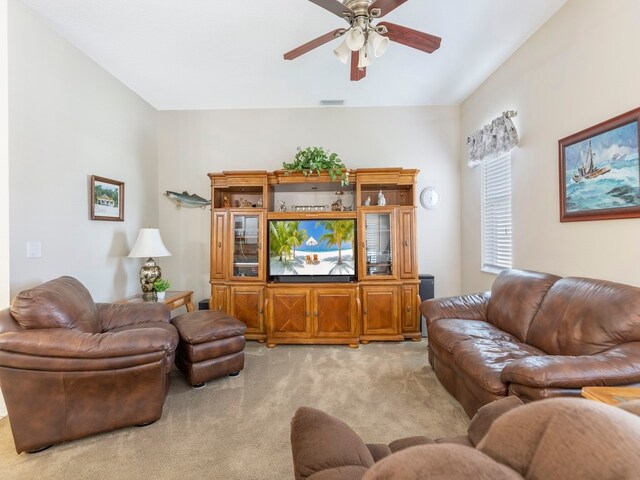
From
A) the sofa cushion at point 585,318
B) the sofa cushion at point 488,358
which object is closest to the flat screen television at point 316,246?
the sofa cushion at point 488,358

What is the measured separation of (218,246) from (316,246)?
3.86 feet

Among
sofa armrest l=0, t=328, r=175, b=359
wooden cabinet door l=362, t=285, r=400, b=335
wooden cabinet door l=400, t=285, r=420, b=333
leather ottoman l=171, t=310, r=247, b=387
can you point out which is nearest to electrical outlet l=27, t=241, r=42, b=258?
sofa armrest l=0, t=328, r=175, b=359

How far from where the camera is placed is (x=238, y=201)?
13.6ft

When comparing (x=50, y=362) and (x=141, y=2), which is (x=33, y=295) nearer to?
(x=50, y=362)

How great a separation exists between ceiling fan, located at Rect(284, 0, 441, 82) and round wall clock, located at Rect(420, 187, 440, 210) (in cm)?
222

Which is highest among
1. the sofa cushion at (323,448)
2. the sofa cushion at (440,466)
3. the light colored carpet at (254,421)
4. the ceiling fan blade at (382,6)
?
the ceiling fan blade at (382,6)

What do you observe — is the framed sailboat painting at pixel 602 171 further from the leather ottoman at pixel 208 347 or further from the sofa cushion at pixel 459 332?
the leather ottoman at pixel 208 347

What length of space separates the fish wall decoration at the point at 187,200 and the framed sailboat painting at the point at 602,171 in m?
3.84

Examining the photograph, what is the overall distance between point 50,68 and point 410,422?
154 inches

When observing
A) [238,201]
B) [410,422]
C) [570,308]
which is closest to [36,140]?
[238,201]

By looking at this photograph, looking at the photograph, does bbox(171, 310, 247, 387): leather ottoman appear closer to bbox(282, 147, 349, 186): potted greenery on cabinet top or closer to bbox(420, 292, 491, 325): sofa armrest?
bbox(420, 292, 491, 325): sofa armrest

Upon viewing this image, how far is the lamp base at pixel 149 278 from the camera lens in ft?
11.1

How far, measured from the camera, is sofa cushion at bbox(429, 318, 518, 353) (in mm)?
2334

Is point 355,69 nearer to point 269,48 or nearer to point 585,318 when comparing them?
point 269,48
